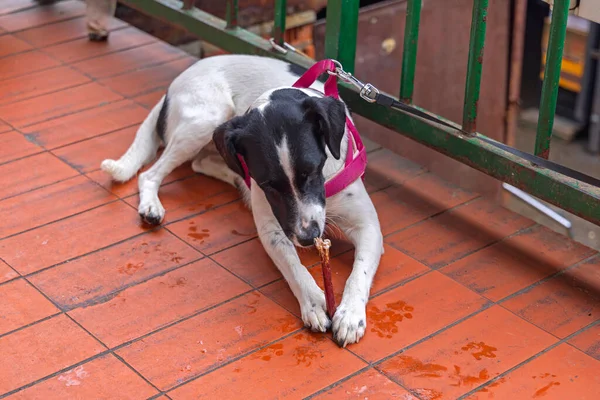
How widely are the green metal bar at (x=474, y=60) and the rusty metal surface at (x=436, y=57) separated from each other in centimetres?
250

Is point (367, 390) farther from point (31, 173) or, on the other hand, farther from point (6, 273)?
point (31, 173)

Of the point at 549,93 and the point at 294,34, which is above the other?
the point at 549,93

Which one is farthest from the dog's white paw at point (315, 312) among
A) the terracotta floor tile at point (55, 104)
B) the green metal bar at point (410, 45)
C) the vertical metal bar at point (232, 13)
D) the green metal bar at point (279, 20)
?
the terracotta floor tile at point (55, 104)

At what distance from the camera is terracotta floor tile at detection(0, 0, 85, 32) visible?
467 centimetres

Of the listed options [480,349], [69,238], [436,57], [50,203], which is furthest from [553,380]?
[436,57]

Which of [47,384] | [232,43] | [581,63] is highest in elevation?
[232,43]

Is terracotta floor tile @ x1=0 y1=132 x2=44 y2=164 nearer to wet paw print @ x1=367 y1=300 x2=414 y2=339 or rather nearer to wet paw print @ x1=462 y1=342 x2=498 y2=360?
wet paw print @ x1=367 y1=300 x2=414 y2=339

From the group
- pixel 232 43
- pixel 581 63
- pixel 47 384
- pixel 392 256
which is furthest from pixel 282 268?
pixel 581 63

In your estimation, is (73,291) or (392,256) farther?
(392,256)

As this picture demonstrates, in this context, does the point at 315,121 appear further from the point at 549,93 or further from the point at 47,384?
the point at 47,384

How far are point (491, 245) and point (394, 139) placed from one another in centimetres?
264

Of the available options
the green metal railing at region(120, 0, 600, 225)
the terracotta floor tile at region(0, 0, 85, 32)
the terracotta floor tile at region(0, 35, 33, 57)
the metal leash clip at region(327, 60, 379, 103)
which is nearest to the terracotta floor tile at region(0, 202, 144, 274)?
the metal leash clip at region(327, 60, 379, 103)

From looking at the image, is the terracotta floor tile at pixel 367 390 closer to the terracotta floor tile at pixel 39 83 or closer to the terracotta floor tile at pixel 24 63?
the terracotta floor tile at pixel 39 83

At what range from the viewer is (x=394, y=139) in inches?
213
